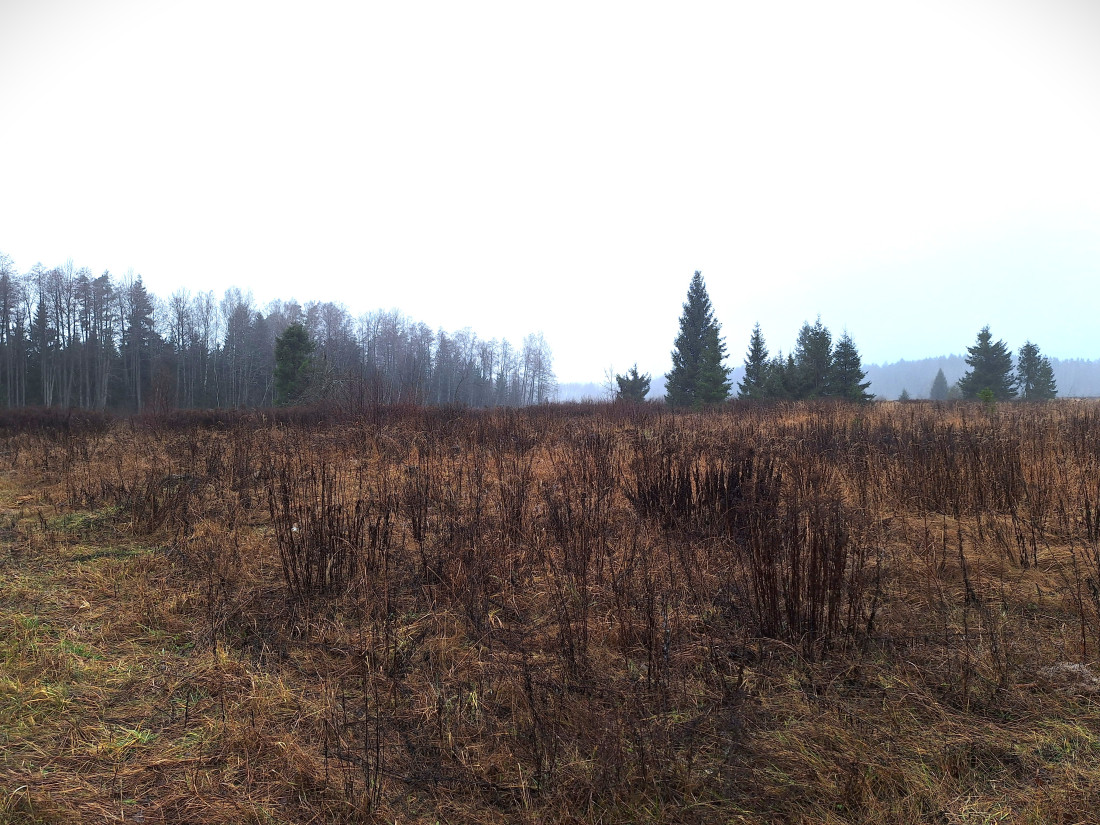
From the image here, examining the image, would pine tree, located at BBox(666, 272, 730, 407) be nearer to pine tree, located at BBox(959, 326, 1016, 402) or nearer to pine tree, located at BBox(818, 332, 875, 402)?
pine tree, located at BBox(818, 332, 875, 402)

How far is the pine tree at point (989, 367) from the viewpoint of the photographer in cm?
3469

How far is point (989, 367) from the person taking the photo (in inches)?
1385

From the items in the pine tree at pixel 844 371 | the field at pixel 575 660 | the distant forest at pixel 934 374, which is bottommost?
the field at pixel 575 660

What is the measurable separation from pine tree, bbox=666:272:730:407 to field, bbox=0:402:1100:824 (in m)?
24.9

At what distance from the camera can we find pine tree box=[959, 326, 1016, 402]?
3469 centimetres

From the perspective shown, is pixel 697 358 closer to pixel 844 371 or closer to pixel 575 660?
pixel 844 371

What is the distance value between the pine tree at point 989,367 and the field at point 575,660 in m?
38.5

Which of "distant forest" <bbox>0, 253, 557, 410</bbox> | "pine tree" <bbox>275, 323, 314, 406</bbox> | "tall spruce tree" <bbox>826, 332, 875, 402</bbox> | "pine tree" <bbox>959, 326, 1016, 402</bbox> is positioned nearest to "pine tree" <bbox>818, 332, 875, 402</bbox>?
"tall spruce tree" <bbox>826, 332, 875, 402</bbox>

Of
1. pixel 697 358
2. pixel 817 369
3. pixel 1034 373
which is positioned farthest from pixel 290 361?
pixel 1034 373

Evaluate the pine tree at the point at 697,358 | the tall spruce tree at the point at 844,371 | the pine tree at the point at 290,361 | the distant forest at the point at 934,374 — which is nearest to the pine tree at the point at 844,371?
the tall spruce tree at the point at 844,371

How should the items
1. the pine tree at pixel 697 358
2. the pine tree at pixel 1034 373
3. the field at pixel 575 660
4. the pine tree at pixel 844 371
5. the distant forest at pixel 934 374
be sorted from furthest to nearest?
the distant forest at pixel 934 374 < the pine tree at pixel 1034 373 < the pine tree at pixel 697 358 < the pine tree at pixel 844 371 < the field at pixel 575 660

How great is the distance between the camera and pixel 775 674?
2.43 metres

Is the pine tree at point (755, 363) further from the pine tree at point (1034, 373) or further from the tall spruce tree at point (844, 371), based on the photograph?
the pine tree at point (1034, 373)

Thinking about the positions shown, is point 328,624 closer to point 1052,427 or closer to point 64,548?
point 64,548
